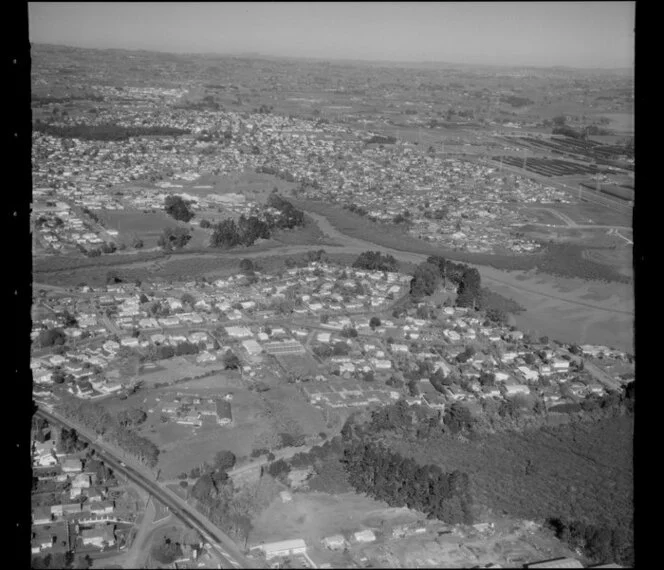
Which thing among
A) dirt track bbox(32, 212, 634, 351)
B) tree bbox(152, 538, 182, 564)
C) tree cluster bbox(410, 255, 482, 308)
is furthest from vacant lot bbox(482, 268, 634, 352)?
tree bbox(152, 538, 182, 564)

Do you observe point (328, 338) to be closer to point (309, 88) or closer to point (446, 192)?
point (446, 192)

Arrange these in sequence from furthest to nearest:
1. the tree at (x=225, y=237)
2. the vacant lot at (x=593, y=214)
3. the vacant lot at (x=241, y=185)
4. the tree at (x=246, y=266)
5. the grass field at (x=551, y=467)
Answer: the vacant lot at (x=241, y=185)
the vacant lot at (x=593, y=214)
the tree at (x=225, y=237)
the tree at (x=246, y=266)
the grass field at (x=551, y=467)

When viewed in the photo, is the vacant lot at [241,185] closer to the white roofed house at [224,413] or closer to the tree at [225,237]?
the tree at [225,237]

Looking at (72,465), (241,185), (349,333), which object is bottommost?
(72,465)

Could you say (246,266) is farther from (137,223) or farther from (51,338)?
(51,338)

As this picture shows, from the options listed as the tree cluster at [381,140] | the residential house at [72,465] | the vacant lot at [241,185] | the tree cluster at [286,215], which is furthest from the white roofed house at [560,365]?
the tree cluster at [381,140]

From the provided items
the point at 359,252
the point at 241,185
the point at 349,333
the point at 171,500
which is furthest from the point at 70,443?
the point at 241,185

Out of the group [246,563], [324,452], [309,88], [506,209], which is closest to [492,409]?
[324,452]
